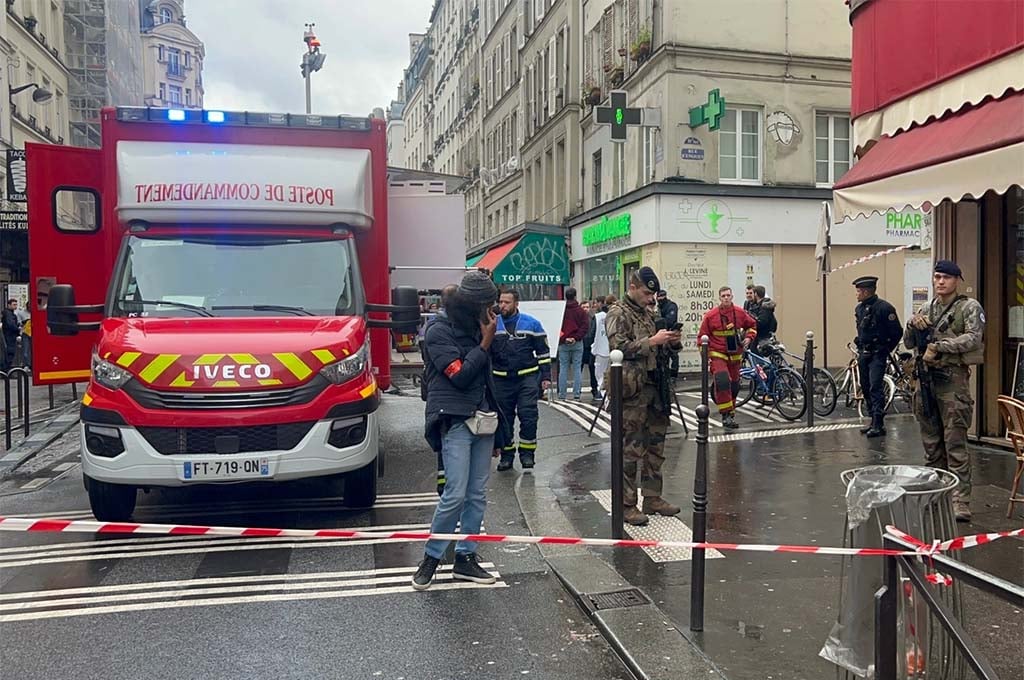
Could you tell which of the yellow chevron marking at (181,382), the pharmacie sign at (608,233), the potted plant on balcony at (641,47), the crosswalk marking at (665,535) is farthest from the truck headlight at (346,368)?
the potted plant on balcony at (641,47)

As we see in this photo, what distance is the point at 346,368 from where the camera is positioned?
6.15m

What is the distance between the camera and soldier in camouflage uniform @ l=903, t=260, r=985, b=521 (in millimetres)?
6082

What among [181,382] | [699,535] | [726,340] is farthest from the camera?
[726,340]

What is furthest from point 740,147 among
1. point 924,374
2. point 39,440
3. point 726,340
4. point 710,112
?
point 39,440

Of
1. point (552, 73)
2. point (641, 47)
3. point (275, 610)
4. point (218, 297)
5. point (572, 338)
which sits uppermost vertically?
point (552, 73)

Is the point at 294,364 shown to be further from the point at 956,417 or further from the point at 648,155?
the point at 648,155

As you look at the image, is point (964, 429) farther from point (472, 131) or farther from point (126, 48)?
point (126, 48)

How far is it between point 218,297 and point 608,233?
1733 centimetres

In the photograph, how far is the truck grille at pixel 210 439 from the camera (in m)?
5.75

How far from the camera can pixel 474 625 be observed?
4.48m

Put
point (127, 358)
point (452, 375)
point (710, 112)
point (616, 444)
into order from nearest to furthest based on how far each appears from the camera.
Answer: point (452, 375) → point (616, 444) → point (127, 358) → point (710, 112)

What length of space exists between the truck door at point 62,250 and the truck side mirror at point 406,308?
258cm

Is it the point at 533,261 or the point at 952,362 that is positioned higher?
the point at 533,261

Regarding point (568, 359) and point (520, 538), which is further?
point (568, 359)
